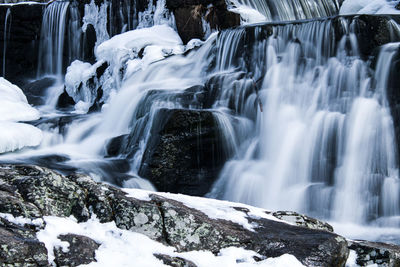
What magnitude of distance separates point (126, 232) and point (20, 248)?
83 centimetres

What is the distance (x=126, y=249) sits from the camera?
3.43 m

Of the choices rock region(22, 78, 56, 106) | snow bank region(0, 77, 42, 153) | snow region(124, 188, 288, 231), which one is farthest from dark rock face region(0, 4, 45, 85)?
snow region(124, 188, 288, 231)

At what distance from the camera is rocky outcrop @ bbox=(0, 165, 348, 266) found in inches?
144

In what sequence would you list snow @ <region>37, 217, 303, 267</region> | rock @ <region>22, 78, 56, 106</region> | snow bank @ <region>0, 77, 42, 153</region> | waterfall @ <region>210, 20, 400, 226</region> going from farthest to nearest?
rock @ <region>22, 78, 56, 106</region>
snow bank @ <region>0, 77, 42, 153</region>
waterfall @ <region>210, 20, 400, 226</region>
snow @ <region>37, 217, 303, 267</region>

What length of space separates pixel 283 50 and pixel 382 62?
238 cm

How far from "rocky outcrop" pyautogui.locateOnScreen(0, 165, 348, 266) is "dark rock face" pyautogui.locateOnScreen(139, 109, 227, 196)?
16.1 feet

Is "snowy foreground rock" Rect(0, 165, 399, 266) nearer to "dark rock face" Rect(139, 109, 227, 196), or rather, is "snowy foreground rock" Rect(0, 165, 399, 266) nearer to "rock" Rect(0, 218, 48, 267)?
"rock" Rect(0, 218, 48, 267)

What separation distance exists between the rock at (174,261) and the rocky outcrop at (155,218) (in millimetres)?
21

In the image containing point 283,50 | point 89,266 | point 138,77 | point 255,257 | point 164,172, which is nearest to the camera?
point 89,266

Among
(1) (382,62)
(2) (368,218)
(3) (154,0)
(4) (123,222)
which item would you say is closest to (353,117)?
(1) (382,62)

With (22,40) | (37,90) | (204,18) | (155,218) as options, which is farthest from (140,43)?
(155,218)

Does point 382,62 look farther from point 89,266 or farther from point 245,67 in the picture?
point 89,266

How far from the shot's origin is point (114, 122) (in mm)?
11820

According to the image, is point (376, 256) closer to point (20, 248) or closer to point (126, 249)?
point (126, 249)
